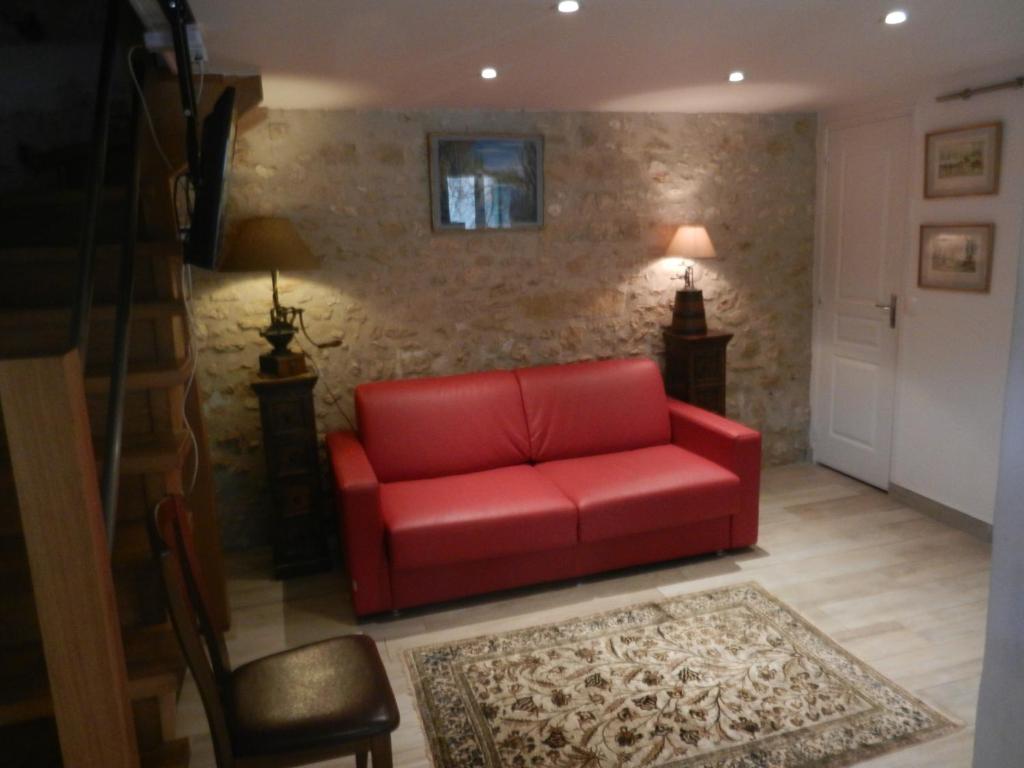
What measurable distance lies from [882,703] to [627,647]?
2.95 feet

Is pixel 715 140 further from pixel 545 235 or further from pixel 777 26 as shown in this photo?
pixel 777 26

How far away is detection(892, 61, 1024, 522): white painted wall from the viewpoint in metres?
3.45

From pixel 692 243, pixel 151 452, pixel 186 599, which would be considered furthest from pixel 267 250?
pixel 692 243

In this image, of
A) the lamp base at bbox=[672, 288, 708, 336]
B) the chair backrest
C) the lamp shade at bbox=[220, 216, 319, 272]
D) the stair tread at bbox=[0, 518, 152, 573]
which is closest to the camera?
the chair backrest

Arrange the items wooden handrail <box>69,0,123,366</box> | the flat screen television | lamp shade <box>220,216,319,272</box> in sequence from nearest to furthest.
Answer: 1. wooden handrail <box>69,0,123,366</box>
2. the flat screen television
3. lamp shade <box>220,216,319,272</box>

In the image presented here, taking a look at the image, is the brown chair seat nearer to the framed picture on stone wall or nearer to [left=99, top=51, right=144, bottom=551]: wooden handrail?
[left=99, top=51, right=144, bottom=551]: wooden handrail

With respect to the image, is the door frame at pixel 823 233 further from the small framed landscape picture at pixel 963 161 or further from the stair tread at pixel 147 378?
the stair tread at pixel 147 378

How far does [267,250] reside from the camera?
10.8 ft

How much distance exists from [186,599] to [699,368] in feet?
Result: 10.8

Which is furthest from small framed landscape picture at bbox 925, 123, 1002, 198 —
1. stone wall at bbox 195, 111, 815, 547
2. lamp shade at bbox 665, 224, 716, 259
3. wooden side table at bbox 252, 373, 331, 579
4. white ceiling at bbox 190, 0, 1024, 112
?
wooden side table at bbox 252, 373, 331, 579

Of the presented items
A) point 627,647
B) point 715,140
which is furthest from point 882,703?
point 715,140

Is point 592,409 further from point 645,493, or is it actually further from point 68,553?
point 68,553

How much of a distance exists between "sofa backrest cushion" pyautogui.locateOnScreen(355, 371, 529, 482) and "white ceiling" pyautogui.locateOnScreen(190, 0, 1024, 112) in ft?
4.72

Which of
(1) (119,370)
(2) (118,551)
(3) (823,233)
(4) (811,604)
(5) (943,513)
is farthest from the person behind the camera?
(3) (823,233)
